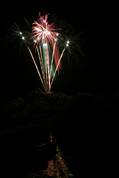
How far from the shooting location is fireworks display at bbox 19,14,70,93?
73.3ft

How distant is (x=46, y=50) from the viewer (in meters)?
23.3

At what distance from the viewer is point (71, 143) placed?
14.9 metres

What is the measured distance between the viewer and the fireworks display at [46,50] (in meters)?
22.3

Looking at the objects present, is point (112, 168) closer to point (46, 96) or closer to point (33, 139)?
point (33, 139)

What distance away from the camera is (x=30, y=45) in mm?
25812

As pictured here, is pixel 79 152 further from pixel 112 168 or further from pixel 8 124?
pixel 8 124

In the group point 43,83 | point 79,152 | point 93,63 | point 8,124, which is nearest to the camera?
point 79,152

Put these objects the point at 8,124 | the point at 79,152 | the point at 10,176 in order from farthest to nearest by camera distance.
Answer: the point at 8,124, the point at 79,152, the point at 10,176

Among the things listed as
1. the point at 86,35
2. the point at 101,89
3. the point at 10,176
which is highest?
the point at 86,35

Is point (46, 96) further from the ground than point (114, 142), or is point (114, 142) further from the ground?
point (46, 96)

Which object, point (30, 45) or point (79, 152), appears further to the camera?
point (30, 45)

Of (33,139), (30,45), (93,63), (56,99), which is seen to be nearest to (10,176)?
(33,139)

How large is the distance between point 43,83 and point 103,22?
910 cm

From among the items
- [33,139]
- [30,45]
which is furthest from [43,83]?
[33,139]
